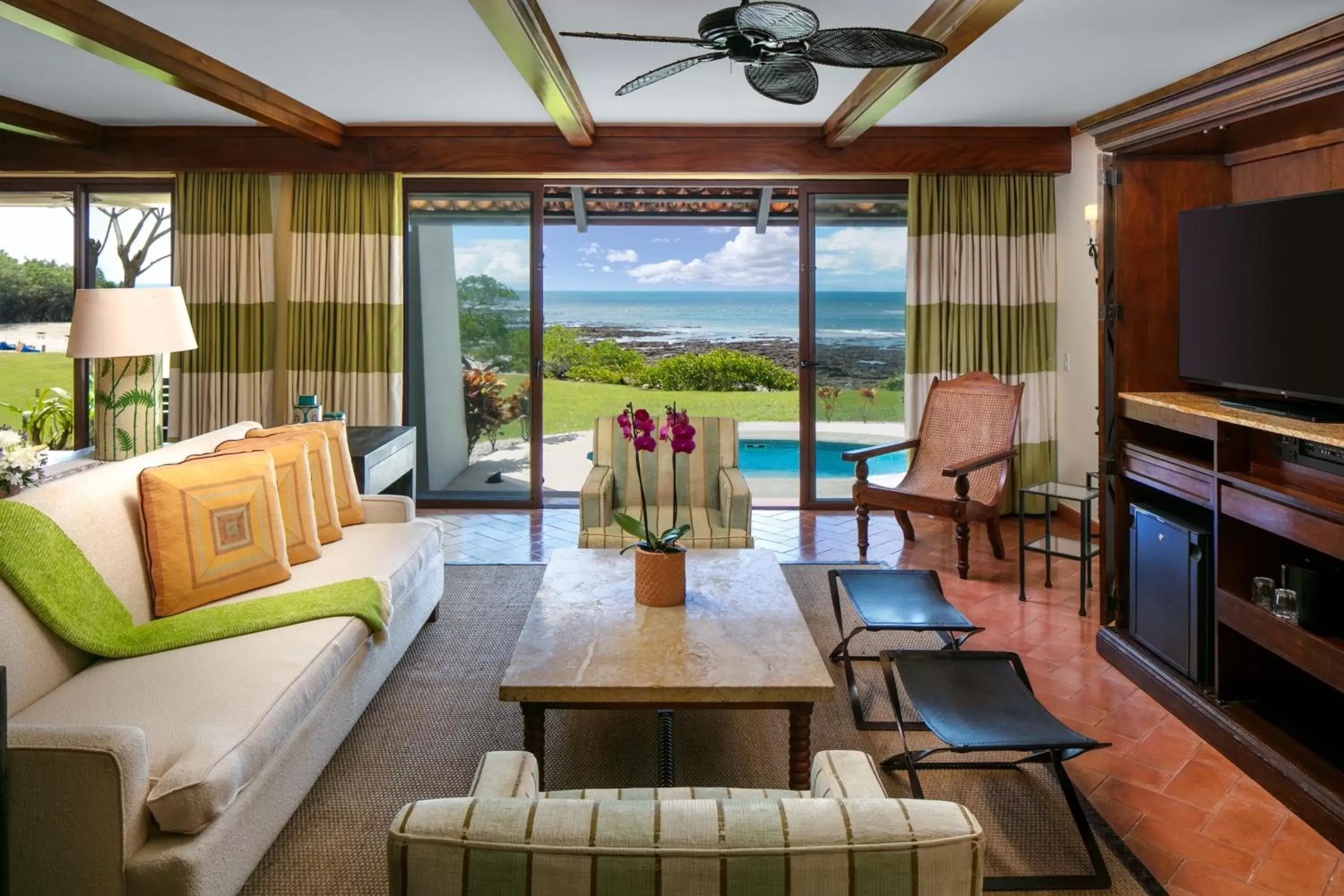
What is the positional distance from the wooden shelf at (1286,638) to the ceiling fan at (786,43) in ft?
6.03

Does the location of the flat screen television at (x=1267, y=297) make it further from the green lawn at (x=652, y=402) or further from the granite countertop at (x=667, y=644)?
the green lawn at (x=652, y=402)

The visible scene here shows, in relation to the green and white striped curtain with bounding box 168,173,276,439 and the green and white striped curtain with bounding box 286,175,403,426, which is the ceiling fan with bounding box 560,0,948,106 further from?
the green and white striped curtain with bounding box 168,173,276,439

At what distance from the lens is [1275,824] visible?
239cm

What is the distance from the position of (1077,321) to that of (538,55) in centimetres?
366

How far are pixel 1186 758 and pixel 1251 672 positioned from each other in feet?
1.22

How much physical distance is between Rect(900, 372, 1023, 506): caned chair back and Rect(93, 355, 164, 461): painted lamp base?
360 centimetres

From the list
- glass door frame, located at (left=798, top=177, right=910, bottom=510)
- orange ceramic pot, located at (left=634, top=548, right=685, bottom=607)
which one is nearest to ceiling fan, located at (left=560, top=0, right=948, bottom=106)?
orange ceramic pot, located at (left=634, top=548, right=685, bottom=607)

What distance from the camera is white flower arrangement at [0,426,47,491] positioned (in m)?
2.71

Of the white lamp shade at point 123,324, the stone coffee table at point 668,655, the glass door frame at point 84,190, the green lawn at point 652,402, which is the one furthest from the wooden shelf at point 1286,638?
the green lawn at point 652,402

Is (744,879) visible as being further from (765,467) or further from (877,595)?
Answer: (765,467)

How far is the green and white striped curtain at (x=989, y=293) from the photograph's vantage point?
231 inches

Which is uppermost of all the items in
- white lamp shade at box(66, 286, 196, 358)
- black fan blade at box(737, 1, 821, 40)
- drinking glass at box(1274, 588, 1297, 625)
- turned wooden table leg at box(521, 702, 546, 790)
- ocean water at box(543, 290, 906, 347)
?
ocean water at box(543, 290, 906, 347)

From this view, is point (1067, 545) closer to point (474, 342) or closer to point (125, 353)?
point (474, 342)

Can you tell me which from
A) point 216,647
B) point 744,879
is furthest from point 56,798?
point 744,879
